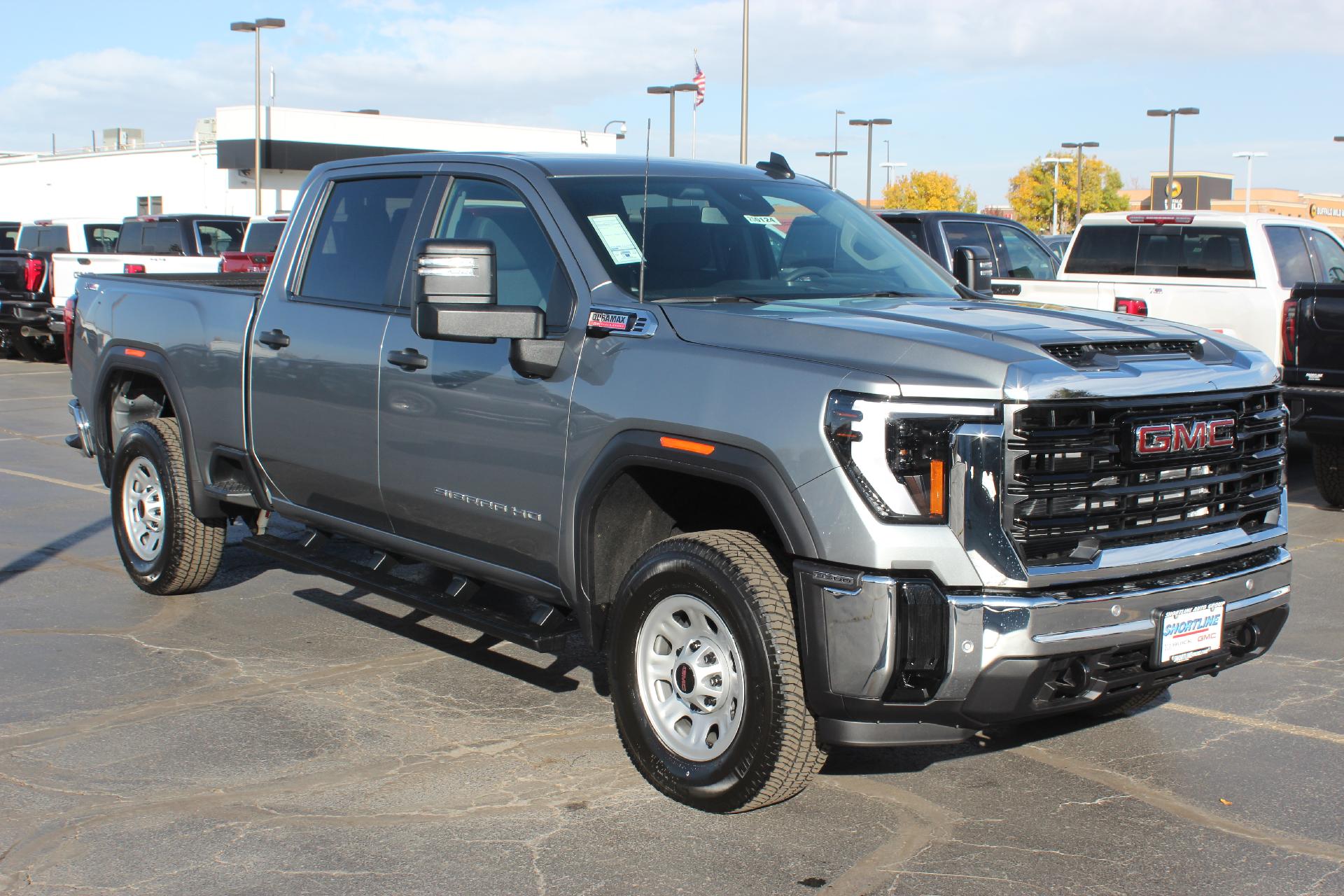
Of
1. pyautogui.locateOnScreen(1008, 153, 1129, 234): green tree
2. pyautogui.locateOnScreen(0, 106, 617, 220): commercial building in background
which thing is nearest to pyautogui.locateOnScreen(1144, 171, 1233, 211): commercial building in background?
pyautogui.locateOnScreen(1008, 153, 1129, 234): green tree

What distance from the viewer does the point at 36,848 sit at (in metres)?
4.11

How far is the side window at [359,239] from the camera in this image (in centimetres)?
572

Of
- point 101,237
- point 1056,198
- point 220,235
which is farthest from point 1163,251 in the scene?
point 1056,198

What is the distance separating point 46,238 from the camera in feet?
91.1

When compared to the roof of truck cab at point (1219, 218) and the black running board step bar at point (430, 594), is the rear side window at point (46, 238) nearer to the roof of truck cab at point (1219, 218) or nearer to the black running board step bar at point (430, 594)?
the roof of truck cab at point (1219, 218)

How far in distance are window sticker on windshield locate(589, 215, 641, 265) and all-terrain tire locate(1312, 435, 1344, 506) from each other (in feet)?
22.2

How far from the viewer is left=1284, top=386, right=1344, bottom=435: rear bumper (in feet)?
30.7

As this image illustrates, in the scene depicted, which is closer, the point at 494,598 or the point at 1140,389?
the point at 1140,389

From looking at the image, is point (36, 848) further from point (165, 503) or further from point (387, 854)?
point (165, 503)

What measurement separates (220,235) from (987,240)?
1268 centimetres

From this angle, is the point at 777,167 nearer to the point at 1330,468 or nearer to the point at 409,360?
the point at 409,360

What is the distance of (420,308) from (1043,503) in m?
2.12

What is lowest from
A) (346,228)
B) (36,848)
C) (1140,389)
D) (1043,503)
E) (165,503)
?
(36,848)

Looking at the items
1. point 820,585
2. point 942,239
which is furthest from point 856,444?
point 942,239
